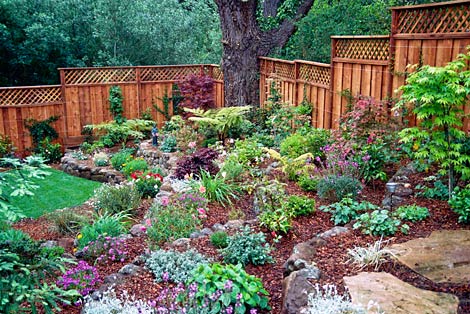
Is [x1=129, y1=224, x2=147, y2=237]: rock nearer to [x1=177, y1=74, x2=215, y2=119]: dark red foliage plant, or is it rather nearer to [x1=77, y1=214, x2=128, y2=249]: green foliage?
[x1=77, y1=214, x2=128, y2=249]: green foliage

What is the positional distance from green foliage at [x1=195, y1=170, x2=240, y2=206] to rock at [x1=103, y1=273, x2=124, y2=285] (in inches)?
86.7

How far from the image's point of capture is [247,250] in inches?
169

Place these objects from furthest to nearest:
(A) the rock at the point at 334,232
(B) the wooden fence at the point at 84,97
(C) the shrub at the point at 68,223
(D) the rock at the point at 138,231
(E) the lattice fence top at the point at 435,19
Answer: (B) the wooden fence at the point at 84,97
(C) the shrub at the point at 68,223
(E) the lattice fence top at the point at 435,19
(D) the rock at the point at 138,231
(A) the rock at the point at 334,232

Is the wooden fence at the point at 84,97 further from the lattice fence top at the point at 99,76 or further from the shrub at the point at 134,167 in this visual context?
the shrub at the point at 134,167

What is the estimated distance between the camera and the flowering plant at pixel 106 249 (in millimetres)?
4723

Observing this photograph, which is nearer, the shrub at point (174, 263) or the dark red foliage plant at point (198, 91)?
Result: the shrub at point (174, 263)

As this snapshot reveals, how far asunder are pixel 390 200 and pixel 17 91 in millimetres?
9201

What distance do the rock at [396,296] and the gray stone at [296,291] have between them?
12.0 inches

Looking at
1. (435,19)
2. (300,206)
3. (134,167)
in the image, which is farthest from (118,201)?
(435,19)

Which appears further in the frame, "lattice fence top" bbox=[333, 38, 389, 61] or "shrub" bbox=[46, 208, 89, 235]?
"lattice fence top" bbox=[333, 38, 389, 61]

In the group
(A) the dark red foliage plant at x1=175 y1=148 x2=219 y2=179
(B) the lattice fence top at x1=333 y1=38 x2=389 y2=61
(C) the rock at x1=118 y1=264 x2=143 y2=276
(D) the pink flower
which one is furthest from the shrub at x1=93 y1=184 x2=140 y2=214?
(B) the lattice fence top at x1=333 y1=38 x2=389 y2=61

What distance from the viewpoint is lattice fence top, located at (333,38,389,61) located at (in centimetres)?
702

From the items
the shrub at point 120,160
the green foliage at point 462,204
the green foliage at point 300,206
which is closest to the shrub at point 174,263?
the green foliage at point 300,206

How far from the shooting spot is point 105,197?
21.7 feet
